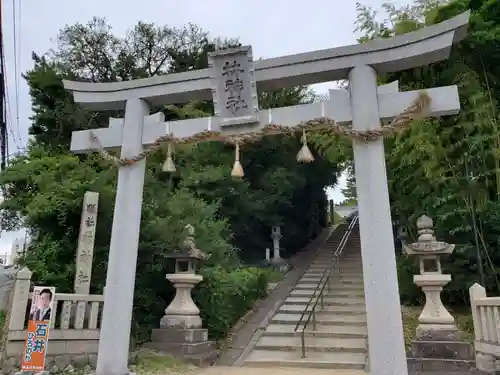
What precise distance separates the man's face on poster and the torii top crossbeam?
266 centimetres

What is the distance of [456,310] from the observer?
28.1 feet

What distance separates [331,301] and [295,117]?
246 inches

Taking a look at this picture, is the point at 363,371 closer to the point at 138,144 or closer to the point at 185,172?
the point at 138,144

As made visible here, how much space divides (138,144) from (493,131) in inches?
247

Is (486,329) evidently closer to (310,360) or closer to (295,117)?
(310,360)

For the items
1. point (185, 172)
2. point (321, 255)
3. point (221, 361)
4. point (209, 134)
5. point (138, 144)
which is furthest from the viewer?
point (321, 255)

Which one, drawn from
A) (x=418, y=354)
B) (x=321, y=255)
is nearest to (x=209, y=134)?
(x=418, y=354)

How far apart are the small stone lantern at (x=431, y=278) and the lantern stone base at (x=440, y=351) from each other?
0.07m

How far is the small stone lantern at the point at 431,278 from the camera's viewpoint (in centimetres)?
675

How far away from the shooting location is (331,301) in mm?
9672

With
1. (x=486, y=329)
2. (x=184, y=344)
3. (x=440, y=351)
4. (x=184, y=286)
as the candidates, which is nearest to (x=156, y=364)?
(x=184, y=344)

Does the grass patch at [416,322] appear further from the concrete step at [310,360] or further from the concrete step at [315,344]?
the concrete step at [310,360]

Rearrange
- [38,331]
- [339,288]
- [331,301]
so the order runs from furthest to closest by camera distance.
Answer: [339,288]
[331,301]
[38,331]

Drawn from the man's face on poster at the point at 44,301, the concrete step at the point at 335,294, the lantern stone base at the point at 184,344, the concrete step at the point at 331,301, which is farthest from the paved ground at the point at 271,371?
the concrete step at the point at 335,294
